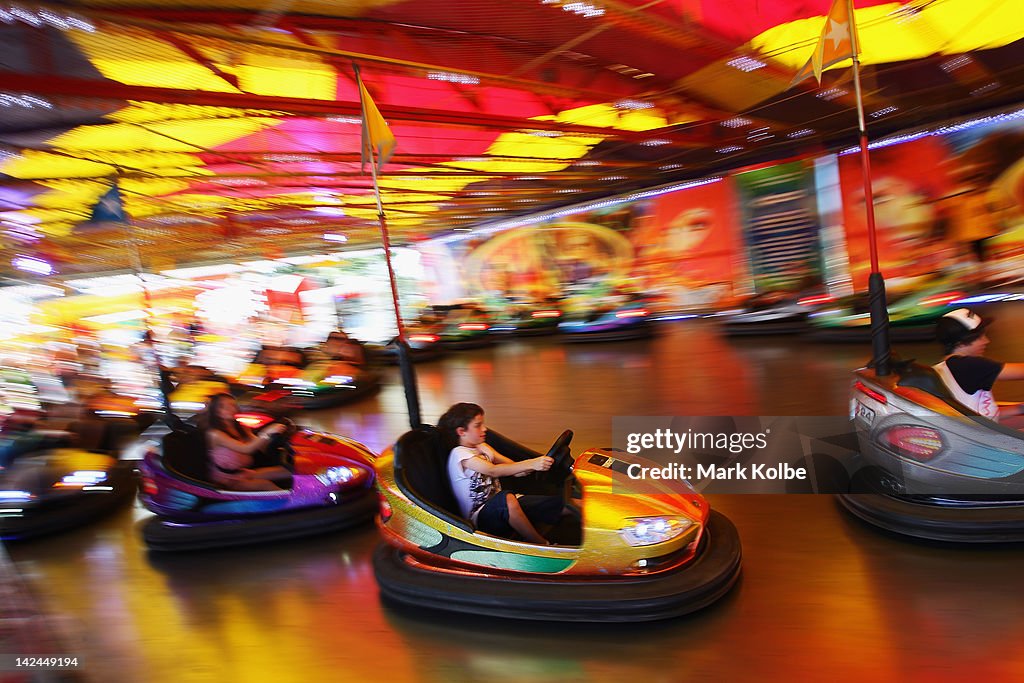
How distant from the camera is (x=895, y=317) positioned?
6305 mm

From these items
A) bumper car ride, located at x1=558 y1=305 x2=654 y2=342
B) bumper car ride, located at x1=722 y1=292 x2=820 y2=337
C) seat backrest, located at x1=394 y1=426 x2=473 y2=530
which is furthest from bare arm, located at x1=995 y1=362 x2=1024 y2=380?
bumper car ride, located at x1=558 y1=305 x2=654 y2=342

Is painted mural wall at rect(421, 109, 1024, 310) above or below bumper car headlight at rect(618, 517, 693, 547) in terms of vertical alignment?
above

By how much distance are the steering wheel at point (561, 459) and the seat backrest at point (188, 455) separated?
1.75 meters

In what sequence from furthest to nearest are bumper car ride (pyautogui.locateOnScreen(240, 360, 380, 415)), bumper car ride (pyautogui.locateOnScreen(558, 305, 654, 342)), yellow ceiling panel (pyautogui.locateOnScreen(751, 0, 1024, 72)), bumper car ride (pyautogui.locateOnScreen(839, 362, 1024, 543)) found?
bumper car ride (pyautogui.locateOnScreen(558, 305, 654, 342)) < bumper car ride (pyautogui.locateOnScreen(240, 360, 380, 415)) < yellow ceiling panel (pyautogui.locateOnScreen(751, 0, 1024, 72)) < bumper car ride (pyautogui.locateOnScreen(839, 362, 1024, 543))

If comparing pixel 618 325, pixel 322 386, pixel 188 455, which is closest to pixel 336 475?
pixel 188 455

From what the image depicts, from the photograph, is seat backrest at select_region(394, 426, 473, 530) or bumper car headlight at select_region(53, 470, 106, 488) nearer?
seat backrest at select_region(394, 426, 473, 530)

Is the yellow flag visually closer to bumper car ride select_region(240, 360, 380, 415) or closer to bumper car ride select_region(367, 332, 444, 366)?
bumper car ride select_region(240, 360, 380, 415)

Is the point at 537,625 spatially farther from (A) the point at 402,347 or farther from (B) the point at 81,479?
(B) the point at 81,479

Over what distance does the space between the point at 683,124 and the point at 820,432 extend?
554cm

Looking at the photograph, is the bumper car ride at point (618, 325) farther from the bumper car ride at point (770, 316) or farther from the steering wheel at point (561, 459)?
the steering wheel at point (561, 459)

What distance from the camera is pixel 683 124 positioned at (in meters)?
8.17

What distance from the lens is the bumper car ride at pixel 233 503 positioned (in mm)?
3289

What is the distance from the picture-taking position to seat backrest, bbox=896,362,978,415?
2434 mm

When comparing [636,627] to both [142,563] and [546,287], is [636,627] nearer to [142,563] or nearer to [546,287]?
[142,563]
